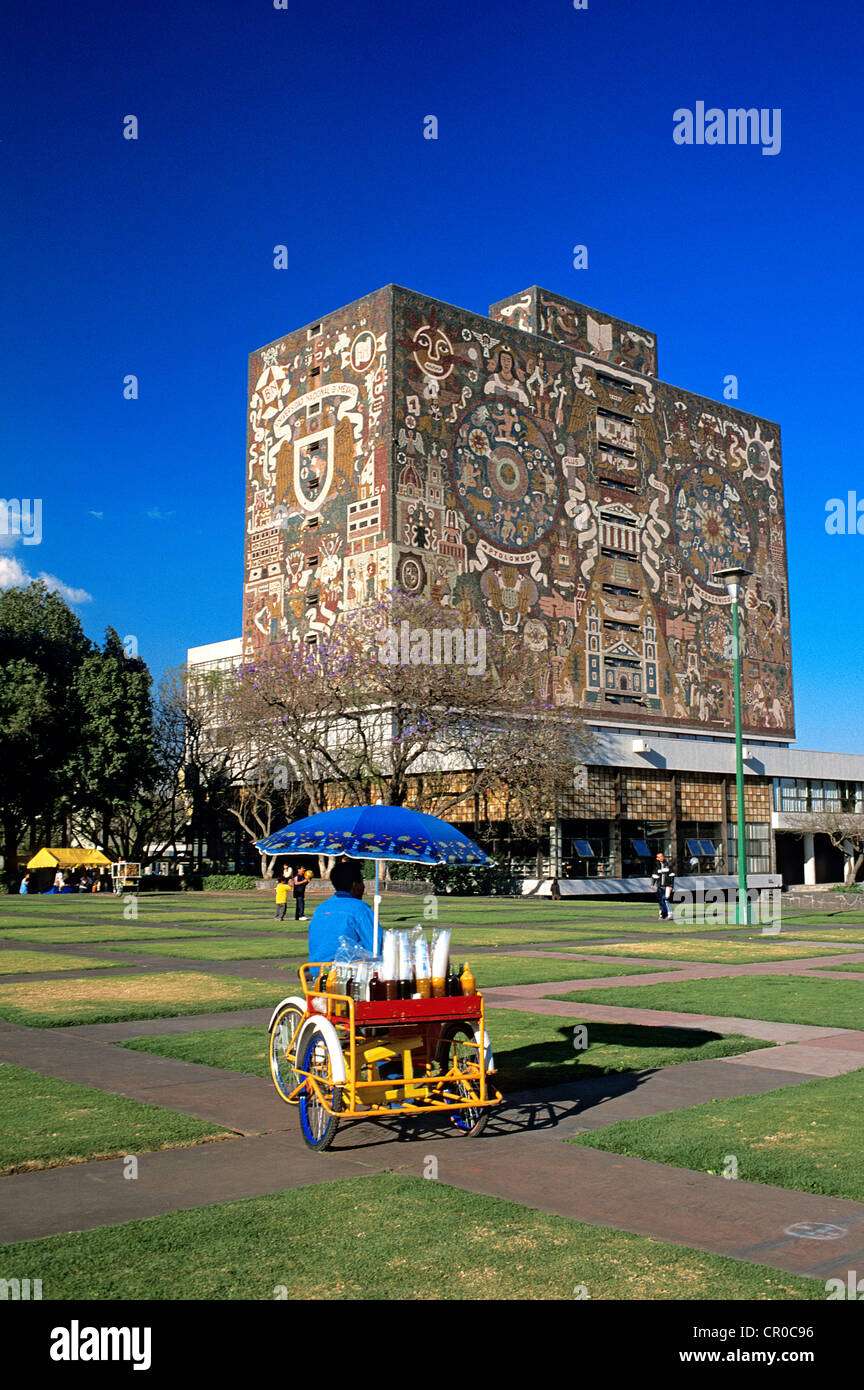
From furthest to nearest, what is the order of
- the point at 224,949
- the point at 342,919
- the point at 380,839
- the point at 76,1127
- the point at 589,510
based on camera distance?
the point at 589,510 → the point at 224,949 → the point at 380,839 → the point at 342,919 → the point at 76,1127

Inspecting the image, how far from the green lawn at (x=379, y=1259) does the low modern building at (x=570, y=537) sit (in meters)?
47.7

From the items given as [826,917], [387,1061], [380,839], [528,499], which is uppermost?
[528,499]

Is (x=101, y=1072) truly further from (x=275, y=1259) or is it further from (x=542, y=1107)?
(x=275, y=1259)

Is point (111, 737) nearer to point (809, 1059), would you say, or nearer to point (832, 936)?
point (832, 936)

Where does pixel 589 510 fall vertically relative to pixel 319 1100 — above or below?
above

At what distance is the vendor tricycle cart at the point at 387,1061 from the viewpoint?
277 inches

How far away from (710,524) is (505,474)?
18654 millimetres

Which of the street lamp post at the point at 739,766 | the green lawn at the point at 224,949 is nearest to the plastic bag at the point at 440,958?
the green lawn at the point at 224,949

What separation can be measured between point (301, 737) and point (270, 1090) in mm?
36079

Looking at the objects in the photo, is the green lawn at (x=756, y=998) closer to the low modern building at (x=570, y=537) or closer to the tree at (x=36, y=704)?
the low modern building at (x=570, y=537)

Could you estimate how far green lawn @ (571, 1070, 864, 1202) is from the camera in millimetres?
6469

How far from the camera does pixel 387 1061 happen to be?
7.61 metres

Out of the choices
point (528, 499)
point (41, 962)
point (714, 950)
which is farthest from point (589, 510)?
point (41, 962)
